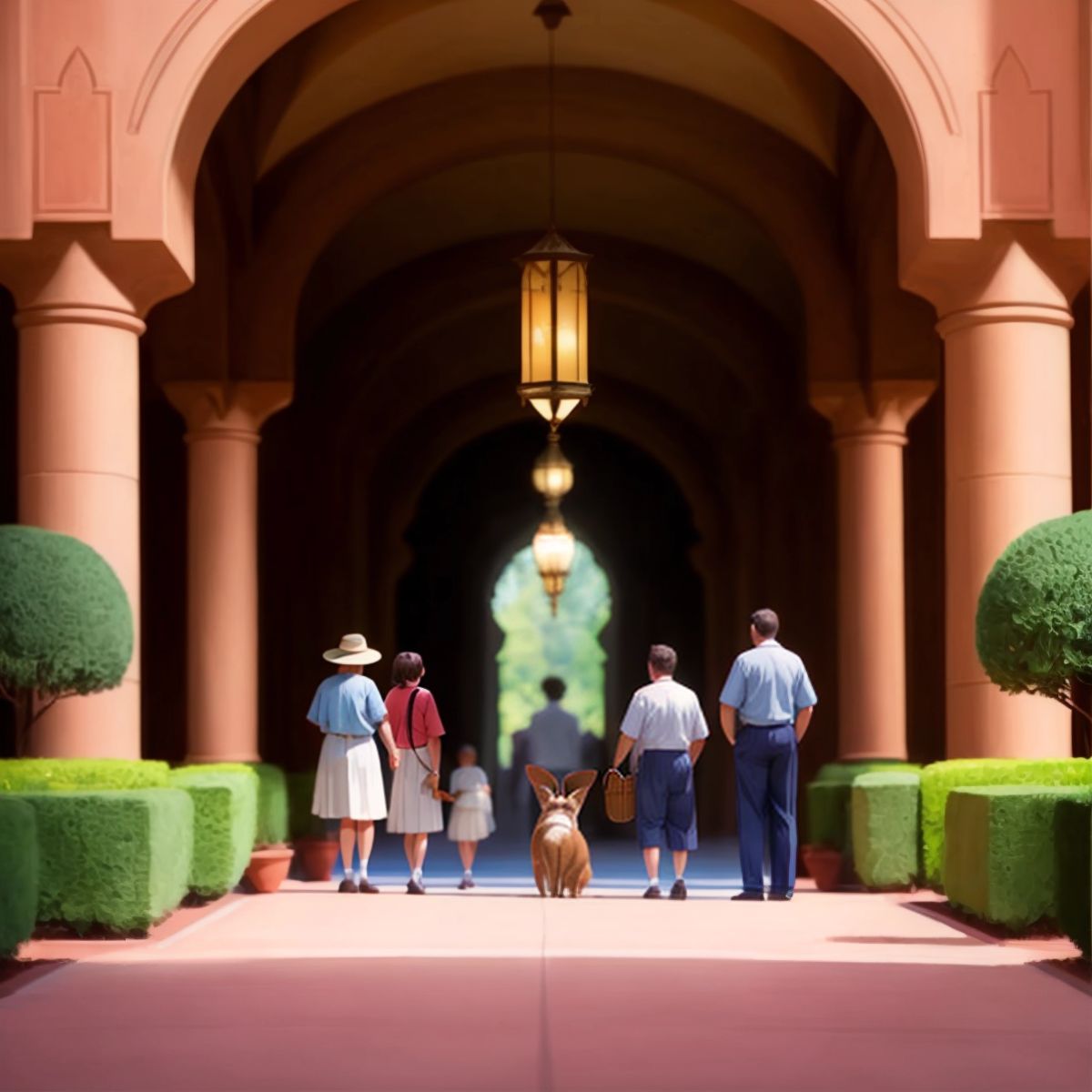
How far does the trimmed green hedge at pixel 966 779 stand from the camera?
11695 mm

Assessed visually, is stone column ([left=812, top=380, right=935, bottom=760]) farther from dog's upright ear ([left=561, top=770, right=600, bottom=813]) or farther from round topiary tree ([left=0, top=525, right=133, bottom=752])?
round topiary tree ([left=0, top=525, right=133, bottom=752])

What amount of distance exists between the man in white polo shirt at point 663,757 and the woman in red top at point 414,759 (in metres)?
1.39

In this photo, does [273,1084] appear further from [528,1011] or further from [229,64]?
[229,64]

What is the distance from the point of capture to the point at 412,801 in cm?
1418

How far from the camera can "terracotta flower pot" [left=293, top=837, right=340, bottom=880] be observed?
56.1ft

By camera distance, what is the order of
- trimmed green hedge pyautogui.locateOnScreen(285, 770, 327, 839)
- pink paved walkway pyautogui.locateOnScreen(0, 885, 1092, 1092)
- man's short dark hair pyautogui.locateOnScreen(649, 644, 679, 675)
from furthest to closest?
trimmed green hedge pyautogui.locateOnScreen(285, 770, 327, 839) < man's short dark hair pyautogui.locateOnScreen(649, 644, 679, 675) < pink paved walkway pyautogui.locateOnScreen(0, 885, 1092, 1092)

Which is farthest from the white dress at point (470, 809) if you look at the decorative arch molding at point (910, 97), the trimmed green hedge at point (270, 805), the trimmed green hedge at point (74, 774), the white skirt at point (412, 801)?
the decorative arch molding at point (910, 97)

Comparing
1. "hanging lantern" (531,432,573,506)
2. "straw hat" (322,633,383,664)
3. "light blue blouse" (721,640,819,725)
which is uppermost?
"hanging lantern" (531,432,573,506)

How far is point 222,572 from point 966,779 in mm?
6263

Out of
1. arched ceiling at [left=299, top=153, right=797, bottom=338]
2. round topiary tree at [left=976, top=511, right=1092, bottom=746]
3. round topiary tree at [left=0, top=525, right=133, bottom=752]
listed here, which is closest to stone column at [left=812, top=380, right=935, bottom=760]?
arched ceiling at [left=299, top=153, right=797, bottom=338]

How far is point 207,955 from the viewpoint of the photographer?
9.36 metres

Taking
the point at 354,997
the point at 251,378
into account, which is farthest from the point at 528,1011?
the point at 251,378

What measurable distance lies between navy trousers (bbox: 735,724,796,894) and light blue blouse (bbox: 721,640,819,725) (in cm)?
10

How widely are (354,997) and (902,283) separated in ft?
22.9
